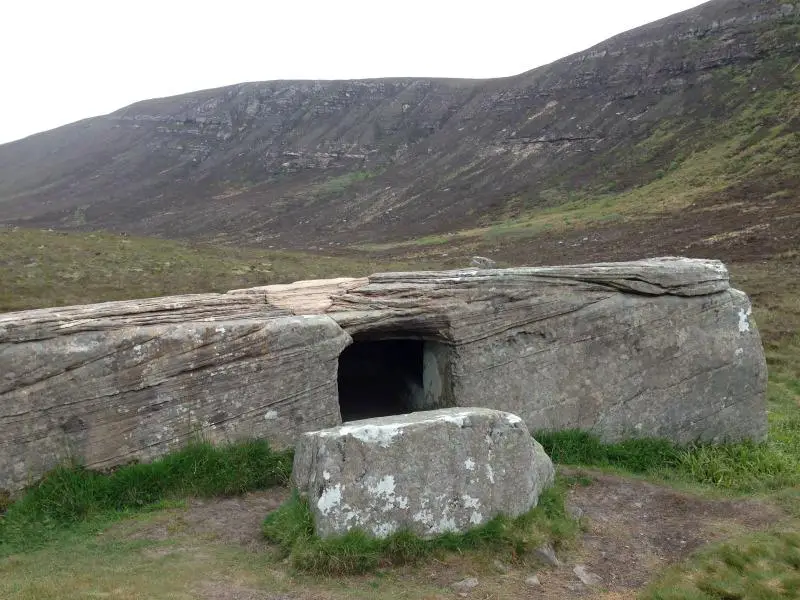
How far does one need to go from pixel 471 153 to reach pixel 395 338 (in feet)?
314

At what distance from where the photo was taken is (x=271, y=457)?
34.0 ft

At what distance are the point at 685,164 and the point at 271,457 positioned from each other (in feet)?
244

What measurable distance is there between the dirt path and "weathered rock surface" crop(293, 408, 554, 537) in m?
0.67

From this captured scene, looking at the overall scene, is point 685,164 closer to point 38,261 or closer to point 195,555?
point 38,261

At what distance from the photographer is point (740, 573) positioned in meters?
7.83

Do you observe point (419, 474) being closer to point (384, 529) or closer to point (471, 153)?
point (384, 529)

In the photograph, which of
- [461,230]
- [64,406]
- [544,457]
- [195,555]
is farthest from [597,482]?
[461,230]

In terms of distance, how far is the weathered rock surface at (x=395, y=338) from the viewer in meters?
9.69

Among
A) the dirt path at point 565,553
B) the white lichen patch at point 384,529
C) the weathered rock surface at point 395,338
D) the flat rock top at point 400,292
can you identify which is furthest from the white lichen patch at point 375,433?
the flat rock top at point 400,292

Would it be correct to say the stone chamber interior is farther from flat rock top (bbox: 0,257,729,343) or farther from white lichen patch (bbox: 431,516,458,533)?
white lichen patch (bbox: 431,516,458,533)

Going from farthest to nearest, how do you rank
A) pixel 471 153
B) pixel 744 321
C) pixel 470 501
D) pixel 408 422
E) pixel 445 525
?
pixel 471 153 → pixel 744 321 → pixel 408 422 → pixel 470 501 → pixel 445 525

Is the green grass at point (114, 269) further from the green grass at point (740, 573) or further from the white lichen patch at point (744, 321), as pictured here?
the green grass at point (740, 573)

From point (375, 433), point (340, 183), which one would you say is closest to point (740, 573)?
point (375, 433)

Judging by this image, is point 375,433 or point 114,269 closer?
point 375,433
